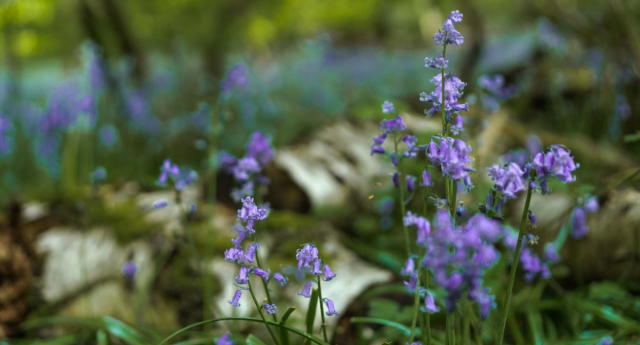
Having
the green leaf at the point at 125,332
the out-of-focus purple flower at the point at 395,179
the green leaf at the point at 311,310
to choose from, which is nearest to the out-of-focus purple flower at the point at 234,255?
the green leaf at the point at 311,310

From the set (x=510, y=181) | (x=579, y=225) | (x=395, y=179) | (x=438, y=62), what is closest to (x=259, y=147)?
(x=395, y=179)

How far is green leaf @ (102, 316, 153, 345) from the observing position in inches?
69.6

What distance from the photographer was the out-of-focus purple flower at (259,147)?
1647 millimetres

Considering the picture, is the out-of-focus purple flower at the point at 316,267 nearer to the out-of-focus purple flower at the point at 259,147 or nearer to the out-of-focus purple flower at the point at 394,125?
the out-of-focus purple flower at the point at 394,125

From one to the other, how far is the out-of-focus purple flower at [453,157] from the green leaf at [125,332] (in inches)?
56.3

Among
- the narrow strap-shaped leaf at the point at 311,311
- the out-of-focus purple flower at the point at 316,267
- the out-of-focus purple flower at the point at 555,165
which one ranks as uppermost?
the out-of-focus purple flower at the point at 555,165

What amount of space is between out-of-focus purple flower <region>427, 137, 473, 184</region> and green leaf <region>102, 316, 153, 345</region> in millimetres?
1431

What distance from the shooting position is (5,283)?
2.82 m

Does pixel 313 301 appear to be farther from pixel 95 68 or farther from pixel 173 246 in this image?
pixel 95 68

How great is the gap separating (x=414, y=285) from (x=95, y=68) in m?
3.41

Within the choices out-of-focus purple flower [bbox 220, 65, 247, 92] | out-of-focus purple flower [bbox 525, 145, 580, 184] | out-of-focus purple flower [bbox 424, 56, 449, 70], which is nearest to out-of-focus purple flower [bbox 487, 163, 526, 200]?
out-of-focus purple flower [bbox 525, 145, 580, 184]

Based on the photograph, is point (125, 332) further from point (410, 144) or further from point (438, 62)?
point (438, 62)

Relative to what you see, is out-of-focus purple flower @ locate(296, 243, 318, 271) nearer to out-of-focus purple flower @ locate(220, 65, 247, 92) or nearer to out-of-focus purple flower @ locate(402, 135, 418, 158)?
out-of-focus purple flower @ locate(402, 135, 418, 158)

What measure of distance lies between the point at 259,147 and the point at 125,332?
2.98ft
